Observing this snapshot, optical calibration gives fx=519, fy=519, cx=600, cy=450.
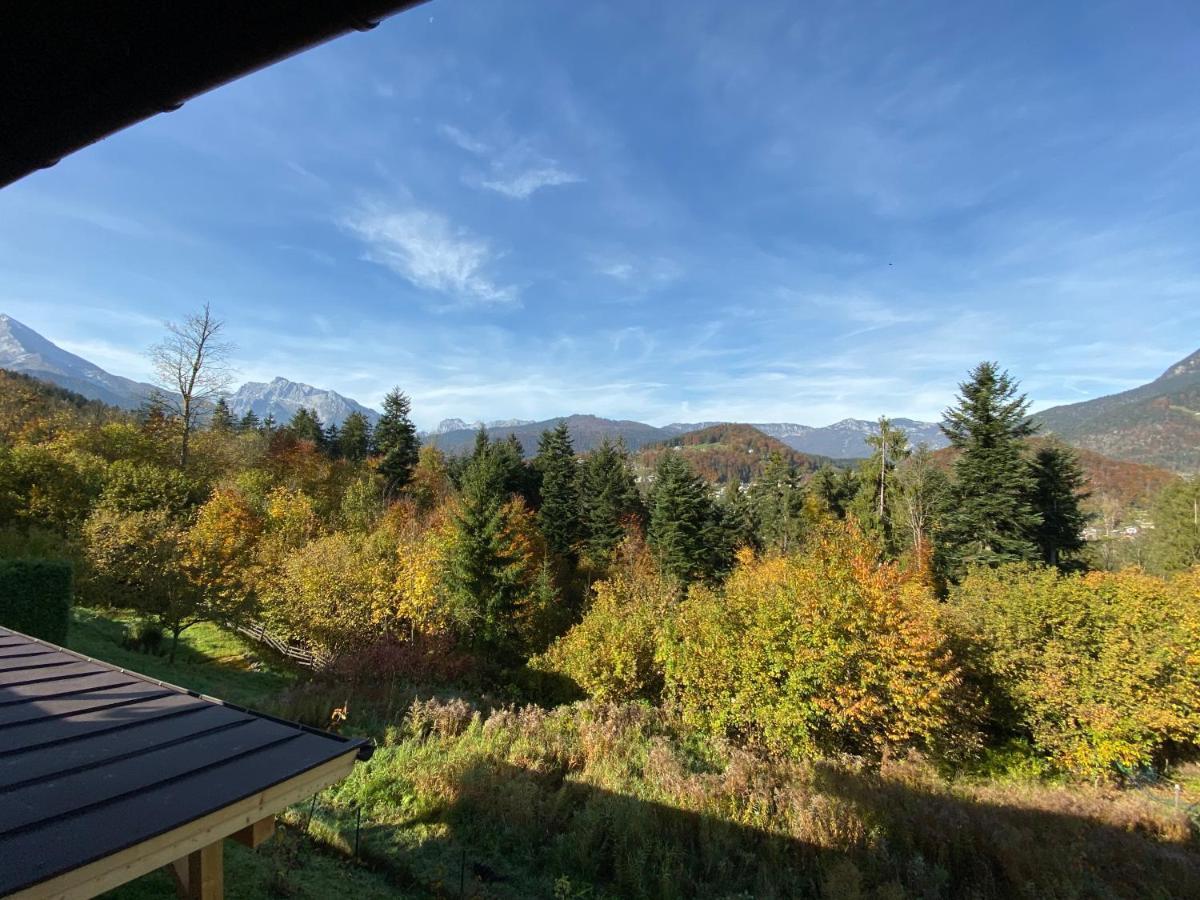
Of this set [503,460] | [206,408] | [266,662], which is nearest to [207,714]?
[266,662]

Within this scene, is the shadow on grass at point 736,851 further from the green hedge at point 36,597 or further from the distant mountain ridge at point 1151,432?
the distant mountain ridge at point 1151,432

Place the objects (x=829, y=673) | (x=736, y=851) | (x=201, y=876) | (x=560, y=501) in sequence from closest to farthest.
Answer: (x=201, y=876) → (x=736, y=851) → (x=829, y=673) → (x=560, y=501)

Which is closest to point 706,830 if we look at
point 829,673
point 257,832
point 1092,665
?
point 257,832

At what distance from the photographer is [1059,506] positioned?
74.6 ft

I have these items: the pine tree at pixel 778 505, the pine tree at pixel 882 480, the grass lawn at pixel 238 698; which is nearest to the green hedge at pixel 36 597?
the grass lawn at pixel 238 698

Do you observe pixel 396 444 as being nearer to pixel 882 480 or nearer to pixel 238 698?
pixel 238 698

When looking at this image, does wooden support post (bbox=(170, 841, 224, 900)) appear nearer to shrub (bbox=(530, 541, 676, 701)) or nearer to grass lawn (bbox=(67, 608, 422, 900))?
grass lawn (bbox=(67, 608, 422, 900))

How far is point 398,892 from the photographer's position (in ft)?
19.1

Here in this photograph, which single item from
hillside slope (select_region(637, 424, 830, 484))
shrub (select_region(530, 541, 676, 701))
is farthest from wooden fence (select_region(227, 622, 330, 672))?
hillside slope (select_region(637, 424, 830, 484))

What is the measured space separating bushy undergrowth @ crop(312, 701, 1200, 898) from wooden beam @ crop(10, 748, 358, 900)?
360cm

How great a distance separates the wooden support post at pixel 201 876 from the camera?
11.0ft

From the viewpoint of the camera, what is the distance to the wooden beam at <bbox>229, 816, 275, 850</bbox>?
3.33 metres

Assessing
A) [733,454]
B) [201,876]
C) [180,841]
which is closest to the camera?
[180,841]

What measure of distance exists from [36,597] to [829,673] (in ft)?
61.8
